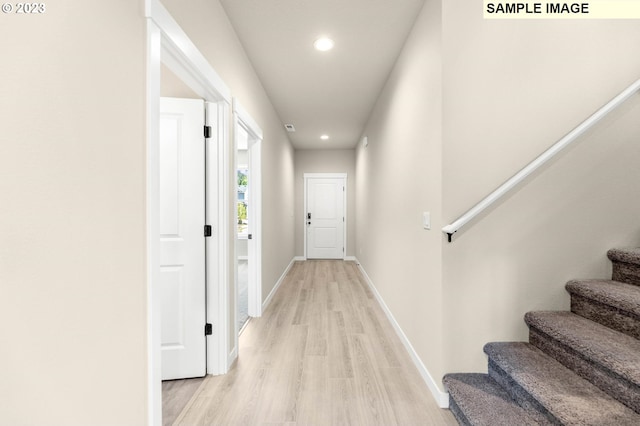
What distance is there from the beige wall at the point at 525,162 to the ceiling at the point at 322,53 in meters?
0.74

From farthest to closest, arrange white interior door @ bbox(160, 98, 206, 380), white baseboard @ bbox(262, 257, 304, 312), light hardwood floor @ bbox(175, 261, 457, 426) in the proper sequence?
white baseboard @ bbox(262, 257, 304, 312) → white interior door @ bbox(160, 98, 206, 380) → light hardwood floor @ bbox(175, 261, 457, 426)

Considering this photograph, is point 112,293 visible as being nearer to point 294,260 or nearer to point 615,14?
point 615,14

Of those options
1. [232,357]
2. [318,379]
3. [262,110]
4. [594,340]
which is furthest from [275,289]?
[594,340]

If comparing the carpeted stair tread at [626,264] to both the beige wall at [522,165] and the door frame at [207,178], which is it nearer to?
the beige wall at [522,165]

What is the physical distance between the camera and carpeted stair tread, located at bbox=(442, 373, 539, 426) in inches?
56.1

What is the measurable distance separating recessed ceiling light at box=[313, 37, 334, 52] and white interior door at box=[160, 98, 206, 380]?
4.04 feet

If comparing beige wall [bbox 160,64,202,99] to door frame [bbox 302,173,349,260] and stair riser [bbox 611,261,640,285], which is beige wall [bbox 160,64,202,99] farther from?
door frame [bbox 302,173,349,260]

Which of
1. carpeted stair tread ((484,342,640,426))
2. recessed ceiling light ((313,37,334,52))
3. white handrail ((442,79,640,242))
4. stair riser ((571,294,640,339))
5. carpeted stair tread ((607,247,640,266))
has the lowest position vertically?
carpeted stair tread ((484,342,640,426))

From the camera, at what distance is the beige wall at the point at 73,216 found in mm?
772

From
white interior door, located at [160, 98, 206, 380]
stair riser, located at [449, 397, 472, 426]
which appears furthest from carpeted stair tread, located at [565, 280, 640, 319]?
white interior door, located at [160, 98, 206, 380]

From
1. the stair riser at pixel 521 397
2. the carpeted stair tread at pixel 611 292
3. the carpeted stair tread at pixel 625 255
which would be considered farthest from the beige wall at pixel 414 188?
the carpeted stair tread at pixel 625 255

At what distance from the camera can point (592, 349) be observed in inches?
53.7

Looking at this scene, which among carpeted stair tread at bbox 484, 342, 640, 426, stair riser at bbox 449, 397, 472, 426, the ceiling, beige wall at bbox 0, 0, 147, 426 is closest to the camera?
beige wall at bbox 0, 0, 147, 426

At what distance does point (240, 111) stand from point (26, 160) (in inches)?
76.7
